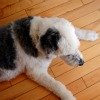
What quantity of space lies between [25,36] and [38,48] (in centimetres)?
11

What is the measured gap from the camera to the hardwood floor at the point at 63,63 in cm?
169

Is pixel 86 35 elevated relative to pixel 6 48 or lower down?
lower down

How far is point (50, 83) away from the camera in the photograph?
164 cm

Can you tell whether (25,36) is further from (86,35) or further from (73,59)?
(86,35)

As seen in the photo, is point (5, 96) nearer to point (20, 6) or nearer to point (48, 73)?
point (48, 73)

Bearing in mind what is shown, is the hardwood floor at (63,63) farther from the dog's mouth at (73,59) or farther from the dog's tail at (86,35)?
the dog's mouth at (73,59)

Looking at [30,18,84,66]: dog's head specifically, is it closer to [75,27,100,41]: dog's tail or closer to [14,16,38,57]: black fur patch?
[14,16,38,57]: black fur patch

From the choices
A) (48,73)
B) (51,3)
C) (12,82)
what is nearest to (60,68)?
(48,73)

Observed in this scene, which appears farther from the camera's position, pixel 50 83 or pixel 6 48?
pixel 50 83

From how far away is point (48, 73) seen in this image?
174cm

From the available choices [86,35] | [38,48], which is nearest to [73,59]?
[38,48]

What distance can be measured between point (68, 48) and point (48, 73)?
396 mm

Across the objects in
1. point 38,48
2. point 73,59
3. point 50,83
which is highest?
point 38,48

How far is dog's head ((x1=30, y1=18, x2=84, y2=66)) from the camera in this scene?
136 centimetres
